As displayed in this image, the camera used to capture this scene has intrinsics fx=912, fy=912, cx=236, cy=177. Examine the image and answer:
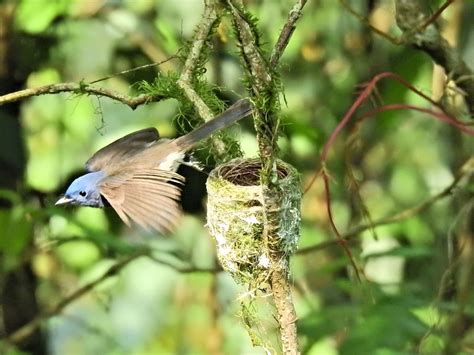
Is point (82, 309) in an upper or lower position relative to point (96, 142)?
lower

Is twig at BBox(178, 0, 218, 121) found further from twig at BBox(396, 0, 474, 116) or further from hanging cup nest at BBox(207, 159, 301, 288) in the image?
twig at BBox(396, 0, 474, 116)

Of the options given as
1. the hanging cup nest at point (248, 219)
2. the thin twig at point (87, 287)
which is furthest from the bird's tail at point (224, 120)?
the thin twig at point (87, 287)

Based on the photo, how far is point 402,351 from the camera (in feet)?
10.2

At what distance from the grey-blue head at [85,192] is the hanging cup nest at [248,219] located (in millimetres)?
749

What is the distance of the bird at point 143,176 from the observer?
2.11 meters

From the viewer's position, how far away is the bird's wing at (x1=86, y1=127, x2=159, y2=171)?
2.58 m

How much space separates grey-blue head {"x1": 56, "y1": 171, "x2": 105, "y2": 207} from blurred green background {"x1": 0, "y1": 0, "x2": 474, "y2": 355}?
518 millimetres

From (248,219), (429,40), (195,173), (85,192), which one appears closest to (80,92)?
(248,219)

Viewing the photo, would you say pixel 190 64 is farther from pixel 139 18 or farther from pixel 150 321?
pixel 150 321

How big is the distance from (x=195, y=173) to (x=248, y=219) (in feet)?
7.69

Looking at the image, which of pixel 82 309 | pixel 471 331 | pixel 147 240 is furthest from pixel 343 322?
pixel 82 309

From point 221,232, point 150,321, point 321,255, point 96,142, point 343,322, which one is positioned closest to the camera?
point 221,232

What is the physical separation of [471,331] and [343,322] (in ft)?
2.58

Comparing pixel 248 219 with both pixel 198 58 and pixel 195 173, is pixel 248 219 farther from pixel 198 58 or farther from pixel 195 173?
pixel 195 173
